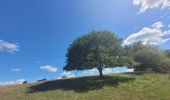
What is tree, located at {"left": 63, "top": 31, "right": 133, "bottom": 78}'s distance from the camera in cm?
5225

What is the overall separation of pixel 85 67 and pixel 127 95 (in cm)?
1819

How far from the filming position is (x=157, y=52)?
68.4m

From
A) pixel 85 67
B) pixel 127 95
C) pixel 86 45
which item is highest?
pixel 86 45

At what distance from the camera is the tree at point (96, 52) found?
52.2m

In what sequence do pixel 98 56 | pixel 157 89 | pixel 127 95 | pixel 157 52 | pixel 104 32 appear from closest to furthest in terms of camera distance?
pixel 127 95 < pixel 157 89 < pixel 98 56 < pixel 104 32 < pixel 157 52

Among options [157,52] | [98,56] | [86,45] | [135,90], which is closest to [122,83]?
[135,90]

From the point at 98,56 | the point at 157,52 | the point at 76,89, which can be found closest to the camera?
Result: the point at 76,89

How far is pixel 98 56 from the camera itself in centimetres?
5219

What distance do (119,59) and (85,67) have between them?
7411 millimetres

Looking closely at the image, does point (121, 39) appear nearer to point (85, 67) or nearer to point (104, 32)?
point (104, 32)

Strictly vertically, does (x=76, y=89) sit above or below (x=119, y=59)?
below

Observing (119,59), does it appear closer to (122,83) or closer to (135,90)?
(122,83)

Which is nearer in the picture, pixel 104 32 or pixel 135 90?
pixel 135 90

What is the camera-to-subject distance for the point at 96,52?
176ft
